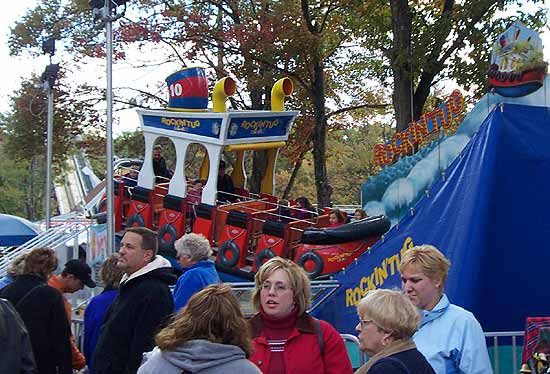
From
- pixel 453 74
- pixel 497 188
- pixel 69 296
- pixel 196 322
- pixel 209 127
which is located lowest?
pixel 69 296

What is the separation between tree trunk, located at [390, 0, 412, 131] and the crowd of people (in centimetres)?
1111

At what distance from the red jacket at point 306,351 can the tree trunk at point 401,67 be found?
12821mm

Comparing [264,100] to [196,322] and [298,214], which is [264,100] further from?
[196,322]

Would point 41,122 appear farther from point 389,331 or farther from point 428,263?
point 389,331

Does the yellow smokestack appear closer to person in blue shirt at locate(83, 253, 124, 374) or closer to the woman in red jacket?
person in blue shirt at locate(83, 253, 124, 374)

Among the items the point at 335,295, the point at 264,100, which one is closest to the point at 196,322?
the point at 335,295

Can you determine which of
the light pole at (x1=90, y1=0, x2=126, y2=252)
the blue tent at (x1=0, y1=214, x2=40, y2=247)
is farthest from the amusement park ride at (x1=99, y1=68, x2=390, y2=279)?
the blue tent at (x1=0, y1=214, x2=40, y2=247)

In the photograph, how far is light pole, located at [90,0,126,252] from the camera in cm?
1062

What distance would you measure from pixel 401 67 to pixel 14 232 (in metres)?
9.01

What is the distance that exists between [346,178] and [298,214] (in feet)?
99.3

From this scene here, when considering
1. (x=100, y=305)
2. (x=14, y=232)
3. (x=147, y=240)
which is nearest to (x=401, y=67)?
(x=14, y=232)

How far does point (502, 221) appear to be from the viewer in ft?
24.5

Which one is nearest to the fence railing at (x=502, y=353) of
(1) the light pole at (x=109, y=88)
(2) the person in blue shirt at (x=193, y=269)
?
(2) the person in blue shirt at (x=193, y=269)

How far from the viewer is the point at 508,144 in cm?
753
